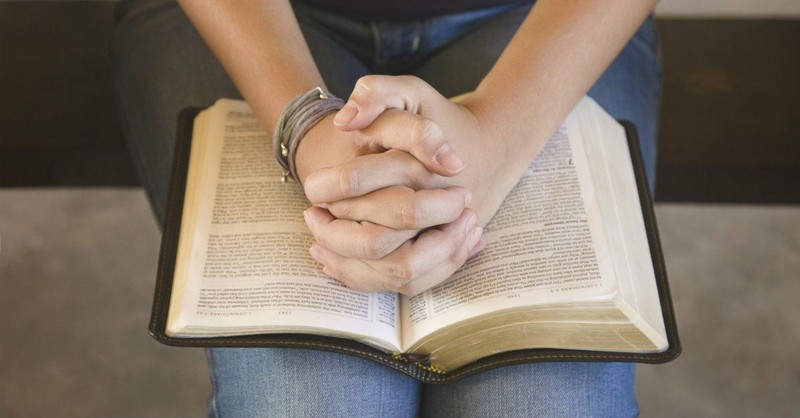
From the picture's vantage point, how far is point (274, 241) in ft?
2.63

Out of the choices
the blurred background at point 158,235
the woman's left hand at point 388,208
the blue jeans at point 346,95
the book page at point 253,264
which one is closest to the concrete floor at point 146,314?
the blurred background at point 158,235

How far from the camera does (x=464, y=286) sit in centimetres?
77

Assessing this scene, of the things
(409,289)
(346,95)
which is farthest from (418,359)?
(346,95)

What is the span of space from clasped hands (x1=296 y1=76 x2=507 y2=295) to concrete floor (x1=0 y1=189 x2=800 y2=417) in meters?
0.86

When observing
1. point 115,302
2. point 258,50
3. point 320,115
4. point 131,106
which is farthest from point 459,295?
point 115,302

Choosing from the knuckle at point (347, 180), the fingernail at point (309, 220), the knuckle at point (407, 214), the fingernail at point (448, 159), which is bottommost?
the fingernail at point (309, 220)

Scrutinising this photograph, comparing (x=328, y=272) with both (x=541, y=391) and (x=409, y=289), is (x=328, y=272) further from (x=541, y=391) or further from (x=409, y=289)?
(x=541, y=391)

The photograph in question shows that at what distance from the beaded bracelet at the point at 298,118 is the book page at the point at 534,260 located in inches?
7.6

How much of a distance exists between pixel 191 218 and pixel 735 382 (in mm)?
1126

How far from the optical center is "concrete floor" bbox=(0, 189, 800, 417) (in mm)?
1505

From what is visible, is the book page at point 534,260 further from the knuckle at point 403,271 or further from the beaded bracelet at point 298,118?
the beaded bracelet at point 298,118

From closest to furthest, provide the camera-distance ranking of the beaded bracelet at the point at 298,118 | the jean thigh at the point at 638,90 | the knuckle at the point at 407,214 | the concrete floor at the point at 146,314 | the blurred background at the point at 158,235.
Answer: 1. the knuckle at the point at 407,214
2. the beaded bracelet at the point at 298,118
3. the jean thigh at the point at 638,90
4. the blurred background at the point at 158,235
5. the concrete floor at the point at 146,314

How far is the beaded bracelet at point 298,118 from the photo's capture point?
833mm

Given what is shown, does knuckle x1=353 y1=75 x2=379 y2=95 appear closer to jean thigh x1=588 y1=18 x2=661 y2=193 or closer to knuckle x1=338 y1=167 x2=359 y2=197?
knuckle x1=338 y1=167 x2=359 y2=197
